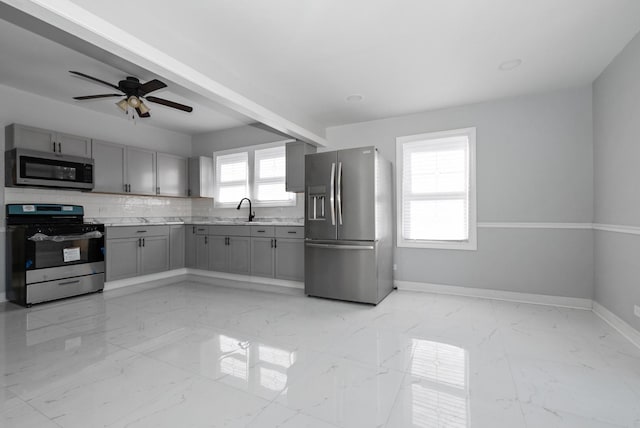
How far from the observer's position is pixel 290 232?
4.48 metres

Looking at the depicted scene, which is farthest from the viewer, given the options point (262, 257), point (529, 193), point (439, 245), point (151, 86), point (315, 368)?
point (262, 257)

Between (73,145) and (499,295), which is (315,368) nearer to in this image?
→ (499,295)

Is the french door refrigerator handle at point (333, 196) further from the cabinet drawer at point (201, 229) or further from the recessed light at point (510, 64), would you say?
the cabinet drawer at point (201, 229)

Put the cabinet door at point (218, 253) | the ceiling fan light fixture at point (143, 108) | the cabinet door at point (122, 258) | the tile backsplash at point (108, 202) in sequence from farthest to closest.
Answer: the cabinet door at point (218, 253) → the cabinet door at point (122, 258) → the tile backsplash at point (108, 202) → the ceiling fan light fixture at point (143, 108)

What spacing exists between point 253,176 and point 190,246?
5.45ft

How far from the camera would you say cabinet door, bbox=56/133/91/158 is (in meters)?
4.07

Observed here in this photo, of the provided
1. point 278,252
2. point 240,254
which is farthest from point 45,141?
point 278,252

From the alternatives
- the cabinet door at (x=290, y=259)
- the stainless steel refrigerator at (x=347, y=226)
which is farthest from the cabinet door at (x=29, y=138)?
the stainless steel refrigerator at (x=347, y=226)

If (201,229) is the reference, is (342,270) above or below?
below

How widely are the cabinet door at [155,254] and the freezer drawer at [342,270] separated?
259cm

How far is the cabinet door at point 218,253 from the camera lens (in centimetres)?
504

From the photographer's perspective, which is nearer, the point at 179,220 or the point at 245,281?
the point at 245,281

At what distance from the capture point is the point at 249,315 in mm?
3305

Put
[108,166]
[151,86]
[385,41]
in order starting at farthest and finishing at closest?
[108,166] → [151,86] → [385,41]
